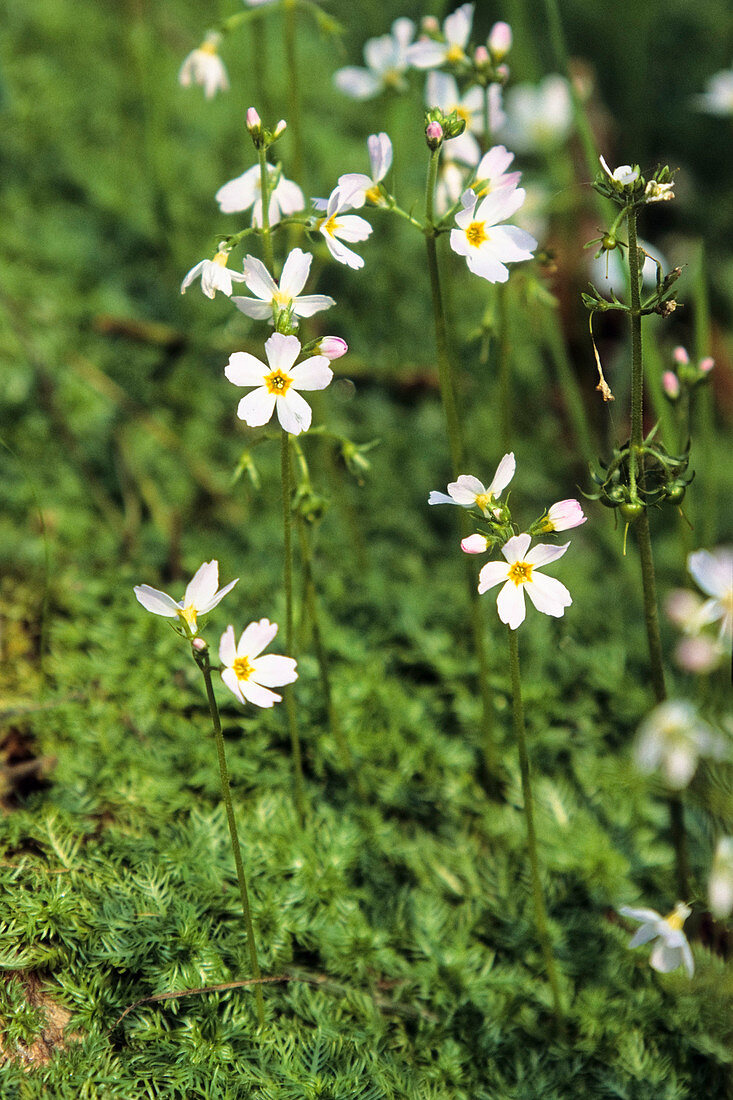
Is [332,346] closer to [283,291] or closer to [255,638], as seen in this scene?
[283,291]

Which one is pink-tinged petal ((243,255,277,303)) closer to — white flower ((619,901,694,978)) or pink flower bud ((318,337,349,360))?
pink flower bud ((318,337,349,360))

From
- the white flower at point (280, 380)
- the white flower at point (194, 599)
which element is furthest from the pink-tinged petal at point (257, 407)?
the white flower at point (194, 599)

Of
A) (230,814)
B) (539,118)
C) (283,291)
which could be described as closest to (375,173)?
(283,291)

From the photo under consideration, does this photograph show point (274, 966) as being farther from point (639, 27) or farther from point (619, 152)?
point (639, 27)

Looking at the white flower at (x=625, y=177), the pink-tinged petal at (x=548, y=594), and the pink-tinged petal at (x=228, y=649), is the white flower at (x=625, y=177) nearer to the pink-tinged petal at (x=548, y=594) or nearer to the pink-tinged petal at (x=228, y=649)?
the pink-tinged petal at (x=548, y=594)

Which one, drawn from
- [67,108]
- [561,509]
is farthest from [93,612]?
[67,108]
